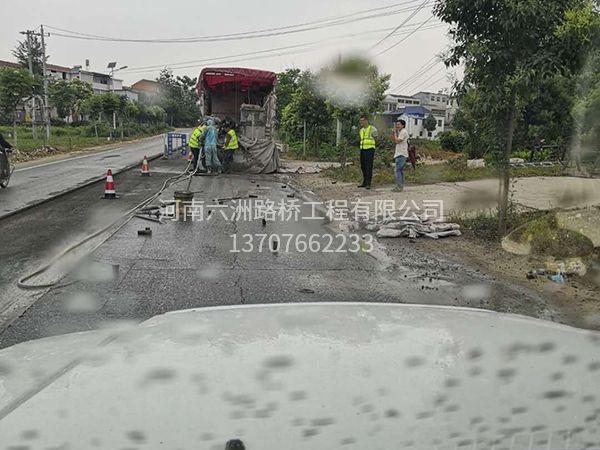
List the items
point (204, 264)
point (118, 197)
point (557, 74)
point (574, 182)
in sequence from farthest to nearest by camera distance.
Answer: point (574, 182), point (118, 197), point (557, 74), point (204, 264)

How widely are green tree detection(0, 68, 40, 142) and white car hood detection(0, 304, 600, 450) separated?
28.6 metres

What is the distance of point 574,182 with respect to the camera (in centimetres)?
1387

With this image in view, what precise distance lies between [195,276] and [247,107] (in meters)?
14.3

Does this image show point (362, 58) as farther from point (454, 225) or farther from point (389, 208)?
point (454, 225)

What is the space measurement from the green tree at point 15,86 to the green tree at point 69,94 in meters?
20.2

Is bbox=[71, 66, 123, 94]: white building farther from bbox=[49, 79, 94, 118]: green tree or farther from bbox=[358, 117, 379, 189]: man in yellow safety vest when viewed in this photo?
bbox=[358, 117, 379, 189]: man in yellow safety vest

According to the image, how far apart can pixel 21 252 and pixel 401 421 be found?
622cm

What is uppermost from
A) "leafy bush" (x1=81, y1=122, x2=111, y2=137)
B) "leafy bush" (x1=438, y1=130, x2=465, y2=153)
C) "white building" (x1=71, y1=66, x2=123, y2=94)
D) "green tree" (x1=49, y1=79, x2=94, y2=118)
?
"white building" (x1=71, y1=66, x2=123, y2=94)

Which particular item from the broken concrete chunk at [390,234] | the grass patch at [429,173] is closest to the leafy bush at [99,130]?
the grass patch at [429,173]

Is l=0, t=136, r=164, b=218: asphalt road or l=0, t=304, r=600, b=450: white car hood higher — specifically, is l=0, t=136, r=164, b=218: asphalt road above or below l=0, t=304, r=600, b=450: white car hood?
below

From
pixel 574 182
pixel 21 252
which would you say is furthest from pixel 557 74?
pixel 574 182

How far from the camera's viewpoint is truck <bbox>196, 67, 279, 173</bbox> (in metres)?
18.2

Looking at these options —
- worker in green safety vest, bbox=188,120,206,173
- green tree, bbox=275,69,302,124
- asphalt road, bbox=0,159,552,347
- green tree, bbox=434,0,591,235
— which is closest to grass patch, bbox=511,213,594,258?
green tree, bbox=434,0,591,235

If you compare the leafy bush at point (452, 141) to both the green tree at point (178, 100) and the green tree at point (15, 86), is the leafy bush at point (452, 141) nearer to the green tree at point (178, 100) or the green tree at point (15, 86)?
the green tree at point (15, 86)
